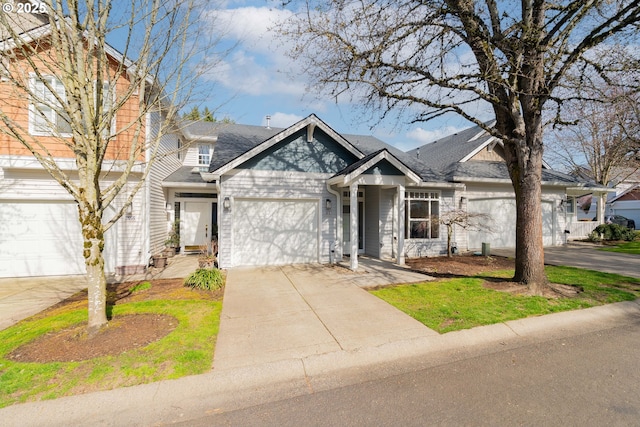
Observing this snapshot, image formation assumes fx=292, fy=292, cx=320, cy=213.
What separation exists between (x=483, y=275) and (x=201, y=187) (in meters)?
10.5

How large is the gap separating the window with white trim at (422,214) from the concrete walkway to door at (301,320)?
164 inches

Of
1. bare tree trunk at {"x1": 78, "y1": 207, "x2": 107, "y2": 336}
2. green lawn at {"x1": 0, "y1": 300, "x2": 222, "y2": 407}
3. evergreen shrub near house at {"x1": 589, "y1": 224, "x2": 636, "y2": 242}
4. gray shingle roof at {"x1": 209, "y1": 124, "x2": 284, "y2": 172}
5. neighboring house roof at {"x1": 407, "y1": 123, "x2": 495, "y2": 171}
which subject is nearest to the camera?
green lawn at {"x1": 0, "y1": 300, "x2": 222, "y2": 407}

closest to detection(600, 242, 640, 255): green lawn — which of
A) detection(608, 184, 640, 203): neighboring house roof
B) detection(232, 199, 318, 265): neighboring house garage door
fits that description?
detection(232, 199, 318, 265): neighboring house garage door

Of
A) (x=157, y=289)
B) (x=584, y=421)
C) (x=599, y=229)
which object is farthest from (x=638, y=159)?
(x=157, y=289)

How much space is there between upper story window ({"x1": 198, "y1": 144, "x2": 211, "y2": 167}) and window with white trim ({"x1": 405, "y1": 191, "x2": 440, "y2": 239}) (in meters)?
10.4

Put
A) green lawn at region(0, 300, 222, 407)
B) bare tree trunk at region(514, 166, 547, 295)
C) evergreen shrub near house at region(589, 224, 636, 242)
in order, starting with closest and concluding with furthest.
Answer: green lawn at region(0, 300, 222, 407)
bare tree trunk at region(514, 166, 547, 295)
evergreen shrub near house at region(589, 224, 636, 242)

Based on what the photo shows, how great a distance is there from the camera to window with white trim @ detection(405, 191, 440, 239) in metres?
12.1

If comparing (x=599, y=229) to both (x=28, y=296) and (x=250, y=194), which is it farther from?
(x=28, y=296)

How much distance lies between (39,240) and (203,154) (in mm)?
8073

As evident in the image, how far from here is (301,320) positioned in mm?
5227

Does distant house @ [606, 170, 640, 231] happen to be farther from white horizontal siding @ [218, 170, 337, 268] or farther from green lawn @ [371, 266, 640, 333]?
white horizontal siding @ [218, 170, 337, 268]

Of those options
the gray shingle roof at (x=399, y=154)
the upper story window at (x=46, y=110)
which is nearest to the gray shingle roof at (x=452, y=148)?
the gray shingle roof at (x=399, y=154)

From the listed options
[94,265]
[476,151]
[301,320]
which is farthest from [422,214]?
[94,265]

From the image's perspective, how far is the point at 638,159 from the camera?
53.8 feet
